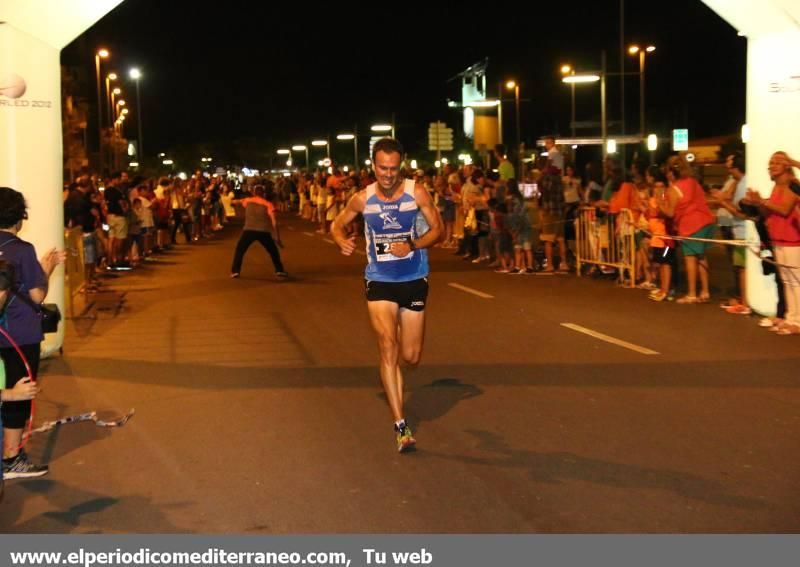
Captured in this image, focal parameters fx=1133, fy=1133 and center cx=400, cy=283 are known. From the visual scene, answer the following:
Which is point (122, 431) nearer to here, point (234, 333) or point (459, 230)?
point (234, 333)

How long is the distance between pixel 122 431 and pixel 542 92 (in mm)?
83992

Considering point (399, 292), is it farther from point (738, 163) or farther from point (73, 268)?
point (738, 163)

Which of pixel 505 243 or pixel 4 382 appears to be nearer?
pixel 4 382

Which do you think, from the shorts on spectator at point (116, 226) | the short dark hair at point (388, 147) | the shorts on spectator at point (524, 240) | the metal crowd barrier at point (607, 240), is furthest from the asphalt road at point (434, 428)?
the shorts on spectator at point (116, 226)

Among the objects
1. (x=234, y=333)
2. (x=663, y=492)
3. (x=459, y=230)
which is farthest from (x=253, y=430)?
(x=459, y=230)

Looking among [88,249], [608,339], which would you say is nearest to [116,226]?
[88,249]

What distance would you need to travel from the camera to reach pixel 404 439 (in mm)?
7258

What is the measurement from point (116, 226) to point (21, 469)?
1582cm

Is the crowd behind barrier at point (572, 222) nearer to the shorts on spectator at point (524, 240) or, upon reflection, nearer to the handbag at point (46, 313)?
the shorts on spectator at point (524, 240)

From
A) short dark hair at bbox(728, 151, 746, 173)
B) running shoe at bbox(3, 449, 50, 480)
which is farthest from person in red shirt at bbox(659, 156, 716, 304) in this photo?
running shoe at bbox(3, 449, 50, 480)

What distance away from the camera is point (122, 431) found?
8148 mm

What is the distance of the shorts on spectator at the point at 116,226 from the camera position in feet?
72.6

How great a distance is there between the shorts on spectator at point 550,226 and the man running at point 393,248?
11940 millimetres

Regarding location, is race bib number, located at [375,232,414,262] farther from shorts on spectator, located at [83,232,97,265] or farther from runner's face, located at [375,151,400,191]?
shorts on spectator, located at [83,232,97,265]
